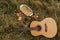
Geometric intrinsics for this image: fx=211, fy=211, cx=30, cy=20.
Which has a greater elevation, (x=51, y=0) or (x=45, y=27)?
(x=51, y=0)

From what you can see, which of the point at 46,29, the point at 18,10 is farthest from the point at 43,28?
the point at 18,10

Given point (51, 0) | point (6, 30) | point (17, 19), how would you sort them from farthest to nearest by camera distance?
point (51, 0) < point (17, 19) < point (6, 30)

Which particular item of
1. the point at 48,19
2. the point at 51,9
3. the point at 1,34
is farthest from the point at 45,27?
the point at 1,34

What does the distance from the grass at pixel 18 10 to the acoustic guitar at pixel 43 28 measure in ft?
0.13

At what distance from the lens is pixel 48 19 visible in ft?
5.93

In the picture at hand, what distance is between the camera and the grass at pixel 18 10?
69.3 inches

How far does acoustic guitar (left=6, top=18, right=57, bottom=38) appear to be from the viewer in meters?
1.76

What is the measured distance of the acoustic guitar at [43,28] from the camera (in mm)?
1764

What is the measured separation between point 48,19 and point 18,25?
0.26m

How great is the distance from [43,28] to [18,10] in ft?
0.94

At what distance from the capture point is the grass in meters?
1.76

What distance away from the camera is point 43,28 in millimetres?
1771

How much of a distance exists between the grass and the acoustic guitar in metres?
0.04

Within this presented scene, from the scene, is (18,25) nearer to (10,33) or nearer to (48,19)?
(10,33)
